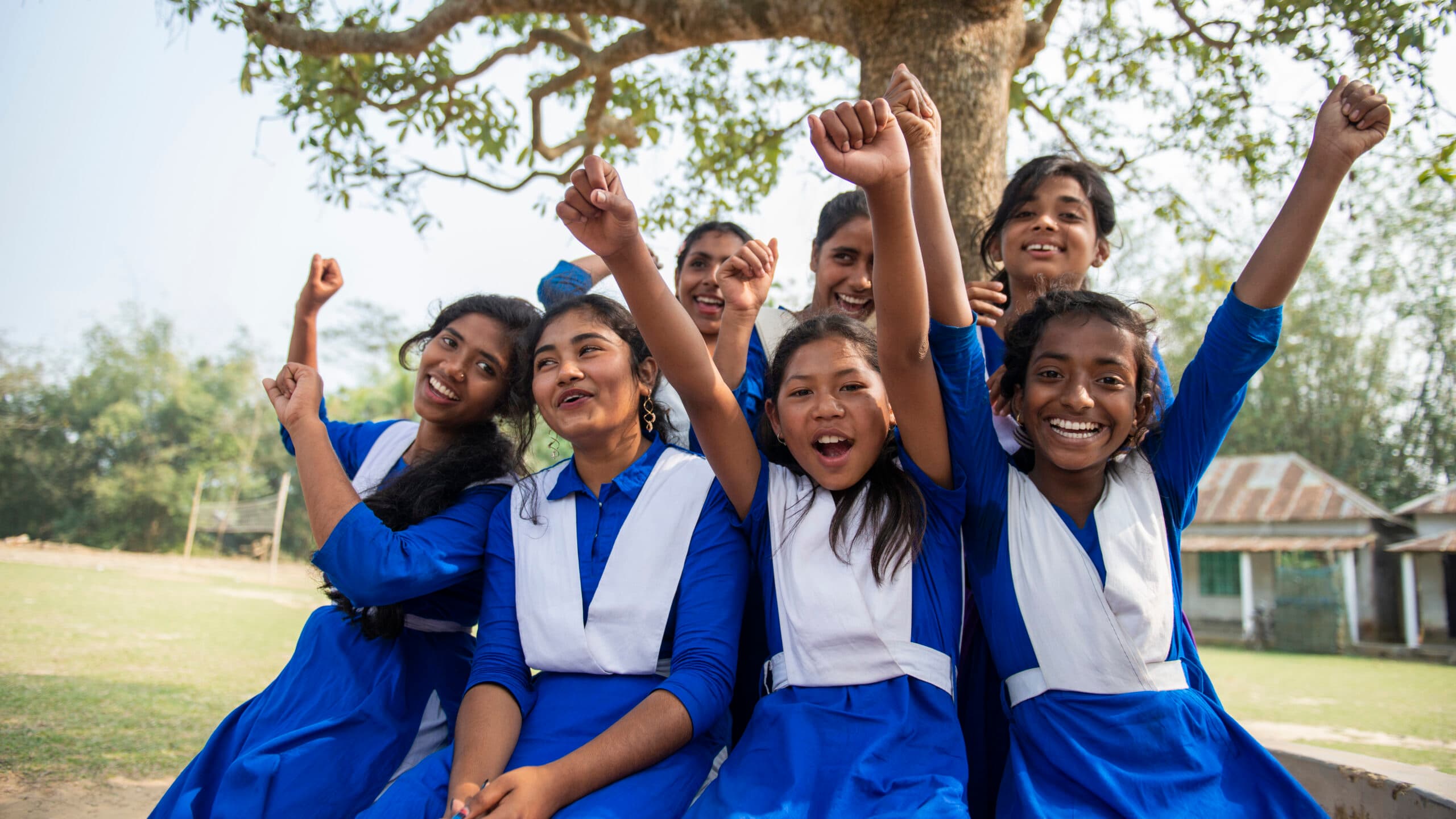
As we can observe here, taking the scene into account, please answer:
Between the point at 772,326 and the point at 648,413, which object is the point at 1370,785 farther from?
the point at 648,413

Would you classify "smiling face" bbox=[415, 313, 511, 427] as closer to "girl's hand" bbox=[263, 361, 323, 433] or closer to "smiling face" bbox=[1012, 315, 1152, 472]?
"girl's hand" bbox=[263, 361, 323, 433]

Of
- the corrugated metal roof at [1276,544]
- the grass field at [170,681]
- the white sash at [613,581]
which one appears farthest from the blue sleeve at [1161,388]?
the corrugated metal roof at [1276,544]

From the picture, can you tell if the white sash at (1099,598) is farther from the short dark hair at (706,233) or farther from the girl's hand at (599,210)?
the short dark hair at (706,233)

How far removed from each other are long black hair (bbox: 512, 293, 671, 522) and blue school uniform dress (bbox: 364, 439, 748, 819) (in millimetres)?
113

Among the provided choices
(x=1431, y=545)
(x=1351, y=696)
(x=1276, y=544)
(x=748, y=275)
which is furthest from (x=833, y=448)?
(x=1276, y=544)

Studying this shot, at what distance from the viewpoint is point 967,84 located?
3.78 m

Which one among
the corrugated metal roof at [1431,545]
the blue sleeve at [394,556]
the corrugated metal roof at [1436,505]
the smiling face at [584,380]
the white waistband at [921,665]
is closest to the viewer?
the white waistband at [921,665]

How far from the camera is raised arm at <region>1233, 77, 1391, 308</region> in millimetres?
1885

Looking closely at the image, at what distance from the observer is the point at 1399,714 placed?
9.47 metres

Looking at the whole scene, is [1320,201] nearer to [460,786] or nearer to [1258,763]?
[1258,763]

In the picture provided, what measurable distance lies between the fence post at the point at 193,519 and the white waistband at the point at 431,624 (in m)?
26.7

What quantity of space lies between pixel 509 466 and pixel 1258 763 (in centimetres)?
197

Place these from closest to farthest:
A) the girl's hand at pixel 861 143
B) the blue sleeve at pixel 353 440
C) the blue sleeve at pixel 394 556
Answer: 1. the girl's hand at pixel 861 143
2. the blue sleeve at pixel 394 556
3. the blue sleeve at pixel 353 440

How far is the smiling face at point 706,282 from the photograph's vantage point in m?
3.22
